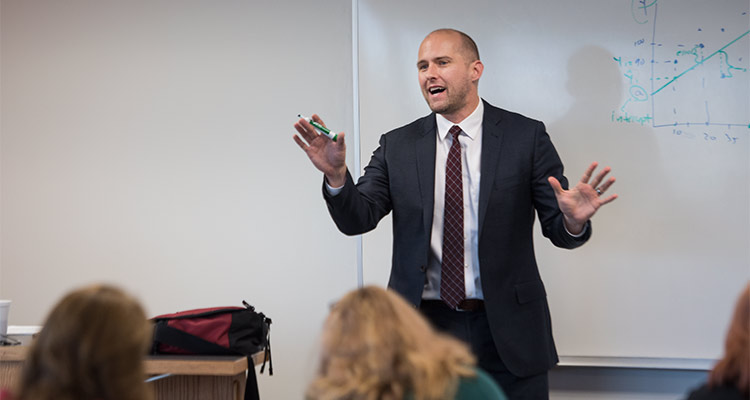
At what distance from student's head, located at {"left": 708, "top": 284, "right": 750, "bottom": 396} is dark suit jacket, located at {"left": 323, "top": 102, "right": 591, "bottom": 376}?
104 cm

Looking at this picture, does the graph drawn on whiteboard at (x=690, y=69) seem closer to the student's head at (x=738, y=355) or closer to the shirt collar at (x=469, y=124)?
the shirt collar at (x=469, y=124)

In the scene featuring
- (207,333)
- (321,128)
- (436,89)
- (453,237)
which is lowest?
(207,333)

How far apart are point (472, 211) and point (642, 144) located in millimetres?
944

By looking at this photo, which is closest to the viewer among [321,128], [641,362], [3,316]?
[321,128]

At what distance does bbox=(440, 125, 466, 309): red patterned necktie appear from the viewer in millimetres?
2355

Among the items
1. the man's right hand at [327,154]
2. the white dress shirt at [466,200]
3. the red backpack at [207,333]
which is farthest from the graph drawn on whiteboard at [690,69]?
the red backpack at [207,333]

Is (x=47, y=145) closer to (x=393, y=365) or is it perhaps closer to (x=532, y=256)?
(x=532, y=256)

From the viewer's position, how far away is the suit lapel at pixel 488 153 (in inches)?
93.8

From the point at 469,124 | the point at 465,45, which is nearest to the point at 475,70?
the point at 465,45

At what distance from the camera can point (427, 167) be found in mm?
2492

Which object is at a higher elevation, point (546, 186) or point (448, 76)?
point (448, 76)

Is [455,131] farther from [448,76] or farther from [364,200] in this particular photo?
[364,200]

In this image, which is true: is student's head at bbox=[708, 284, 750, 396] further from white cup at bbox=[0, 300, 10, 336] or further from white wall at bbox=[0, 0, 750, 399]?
white cup at bbox=[0, 300, 10, 336]

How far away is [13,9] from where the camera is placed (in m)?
3.83
